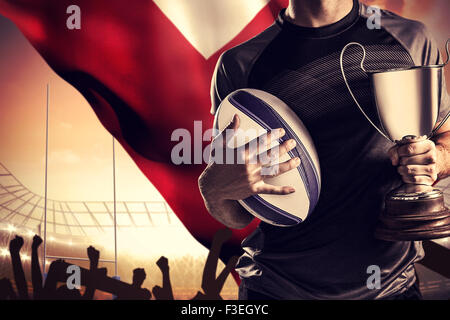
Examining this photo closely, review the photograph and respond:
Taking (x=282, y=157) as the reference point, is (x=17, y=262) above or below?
below

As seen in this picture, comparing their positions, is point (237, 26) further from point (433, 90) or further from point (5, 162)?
point (5, 162)

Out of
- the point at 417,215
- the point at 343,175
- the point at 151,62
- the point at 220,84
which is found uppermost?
the point at 151,62

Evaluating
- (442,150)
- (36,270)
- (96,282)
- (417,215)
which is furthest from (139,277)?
(442,150)

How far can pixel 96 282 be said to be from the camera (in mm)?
1794

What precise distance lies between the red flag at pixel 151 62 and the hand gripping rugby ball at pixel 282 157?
0.37 metres

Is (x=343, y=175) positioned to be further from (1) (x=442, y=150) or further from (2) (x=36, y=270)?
(2) (x=36, y=270)

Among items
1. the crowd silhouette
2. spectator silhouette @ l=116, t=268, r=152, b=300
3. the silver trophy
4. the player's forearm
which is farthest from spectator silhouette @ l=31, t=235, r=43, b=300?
the player's forearm

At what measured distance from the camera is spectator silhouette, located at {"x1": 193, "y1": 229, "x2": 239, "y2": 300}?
1731mm

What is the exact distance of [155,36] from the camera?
180 cm

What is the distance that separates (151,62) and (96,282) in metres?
0.94

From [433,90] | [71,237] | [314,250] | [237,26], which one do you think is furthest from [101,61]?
[433,90]

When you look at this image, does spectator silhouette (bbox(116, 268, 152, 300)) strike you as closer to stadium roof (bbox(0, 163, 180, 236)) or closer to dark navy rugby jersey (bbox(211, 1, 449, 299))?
stadium roof (bbox(0, 163, 180, 236))

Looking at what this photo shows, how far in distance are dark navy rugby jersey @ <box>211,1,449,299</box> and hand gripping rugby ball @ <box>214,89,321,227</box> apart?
0.28ft

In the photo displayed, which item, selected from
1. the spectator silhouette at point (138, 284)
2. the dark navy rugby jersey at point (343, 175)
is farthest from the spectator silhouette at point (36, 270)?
the dark navy rugby jersey at point (343, 175)
